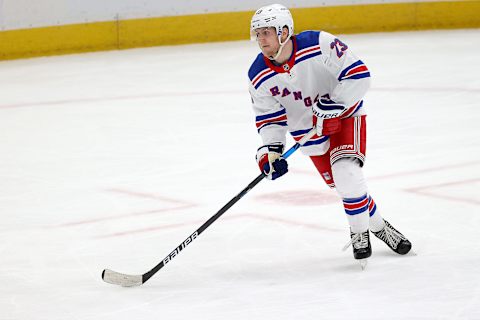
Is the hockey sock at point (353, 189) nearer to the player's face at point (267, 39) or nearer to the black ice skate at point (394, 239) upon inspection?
the black ice skate at point (394, 239)

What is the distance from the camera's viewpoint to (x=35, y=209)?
185 inches

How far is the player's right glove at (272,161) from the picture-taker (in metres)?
3.58

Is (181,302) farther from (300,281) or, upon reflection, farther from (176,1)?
(176,1)

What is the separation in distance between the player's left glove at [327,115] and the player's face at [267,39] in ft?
0.77

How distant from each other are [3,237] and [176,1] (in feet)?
21.7

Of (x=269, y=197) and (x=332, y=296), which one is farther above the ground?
(x=332, y=296)

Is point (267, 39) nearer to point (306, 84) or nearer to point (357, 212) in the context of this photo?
point (306, 84)

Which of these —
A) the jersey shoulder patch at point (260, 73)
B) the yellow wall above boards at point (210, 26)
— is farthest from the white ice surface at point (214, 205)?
the yellow wall above boards at point (210, 26)

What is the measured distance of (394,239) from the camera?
373cm

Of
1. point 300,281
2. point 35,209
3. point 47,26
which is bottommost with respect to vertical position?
point 47,26

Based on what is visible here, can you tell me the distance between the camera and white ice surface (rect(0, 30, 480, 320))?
331 centimetres

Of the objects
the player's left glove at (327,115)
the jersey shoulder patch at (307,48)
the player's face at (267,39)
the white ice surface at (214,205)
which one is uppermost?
the player's face at (267,39)

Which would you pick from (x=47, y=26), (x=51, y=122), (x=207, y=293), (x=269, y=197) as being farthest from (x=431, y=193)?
(x=47, y=26)

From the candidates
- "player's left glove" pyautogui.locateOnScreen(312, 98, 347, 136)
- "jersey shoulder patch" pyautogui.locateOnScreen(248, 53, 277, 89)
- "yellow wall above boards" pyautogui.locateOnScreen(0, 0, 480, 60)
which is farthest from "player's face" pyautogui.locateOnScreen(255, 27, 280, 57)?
"yellow wall above boards" pyautogui.locateOnScreen(0, 0, 480, 60)
